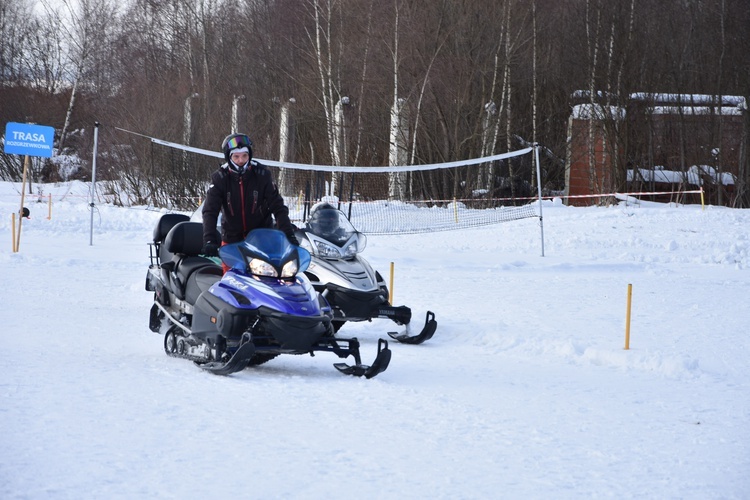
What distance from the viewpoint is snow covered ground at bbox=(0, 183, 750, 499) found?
189 inches

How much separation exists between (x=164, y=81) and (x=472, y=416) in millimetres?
40045

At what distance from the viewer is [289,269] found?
24.6 ft

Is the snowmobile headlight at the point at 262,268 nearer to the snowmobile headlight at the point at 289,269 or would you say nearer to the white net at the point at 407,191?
the snowmobile headlight at the point at 289,269

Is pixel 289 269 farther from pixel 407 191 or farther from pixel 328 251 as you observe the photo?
pixel 407 191

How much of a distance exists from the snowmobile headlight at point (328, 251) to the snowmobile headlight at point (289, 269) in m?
2.63

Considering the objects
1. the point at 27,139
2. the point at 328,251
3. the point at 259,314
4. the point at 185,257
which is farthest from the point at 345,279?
the point at 27,139

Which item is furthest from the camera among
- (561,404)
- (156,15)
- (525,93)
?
(156,15)

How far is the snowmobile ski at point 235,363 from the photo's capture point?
23.2 feet

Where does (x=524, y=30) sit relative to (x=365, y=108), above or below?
above

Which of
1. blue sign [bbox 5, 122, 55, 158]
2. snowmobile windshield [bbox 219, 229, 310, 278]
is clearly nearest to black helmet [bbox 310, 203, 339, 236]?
snowmobile windshield [bbox 219, 229, 310, 278]

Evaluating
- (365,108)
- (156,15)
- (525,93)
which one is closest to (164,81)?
(156,15)

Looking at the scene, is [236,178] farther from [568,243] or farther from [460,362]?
[568,243]

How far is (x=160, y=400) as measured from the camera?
21.2 feet

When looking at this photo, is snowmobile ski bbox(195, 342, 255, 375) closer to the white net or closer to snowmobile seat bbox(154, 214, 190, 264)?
snowmobile seat bbox(154, 214, 190, 264)
